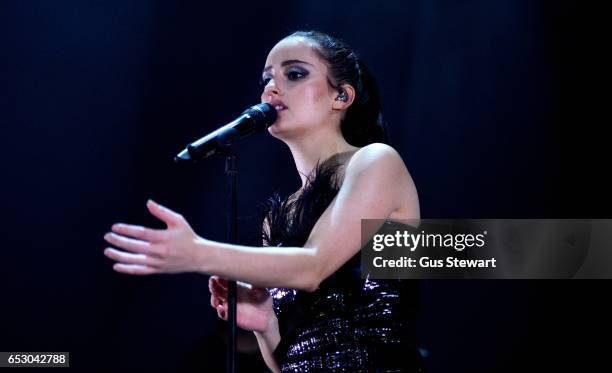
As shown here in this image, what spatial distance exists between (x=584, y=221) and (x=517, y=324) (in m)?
0.54

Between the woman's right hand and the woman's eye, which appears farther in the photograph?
the woman's eye

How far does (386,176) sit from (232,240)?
1.46 ft

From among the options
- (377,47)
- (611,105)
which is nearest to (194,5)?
(377,47)

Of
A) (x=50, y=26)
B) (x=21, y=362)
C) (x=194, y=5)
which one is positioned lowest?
(x=21, y=362)

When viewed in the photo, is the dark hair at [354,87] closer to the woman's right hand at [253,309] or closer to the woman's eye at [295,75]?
the woman's eye at [295,75]

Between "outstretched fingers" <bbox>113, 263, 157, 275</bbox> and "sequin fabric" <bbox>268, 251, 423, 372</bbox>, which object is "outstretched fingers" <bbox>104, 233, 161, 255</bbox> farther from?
"sequin fabric" <bbox>268, 251, 423, 372</bbox>

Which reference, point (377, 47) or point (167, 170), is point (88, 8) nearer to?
point (167, 170)

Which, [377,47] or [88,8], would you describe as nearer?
[88,8]

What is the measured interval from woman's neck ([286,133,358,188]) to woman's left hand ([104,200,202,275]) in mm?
906

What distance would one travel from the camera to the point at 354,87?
225 centimetres

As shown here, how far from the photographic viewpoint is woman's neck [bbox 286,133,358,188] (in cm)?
213

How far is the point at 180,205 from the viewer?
3131 millimetres

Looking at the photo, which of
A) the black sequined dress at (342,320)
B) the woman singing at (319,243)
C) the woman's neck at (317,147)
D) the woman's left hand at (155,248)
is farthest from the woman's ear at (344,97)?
the woman's left hand at (155,248)

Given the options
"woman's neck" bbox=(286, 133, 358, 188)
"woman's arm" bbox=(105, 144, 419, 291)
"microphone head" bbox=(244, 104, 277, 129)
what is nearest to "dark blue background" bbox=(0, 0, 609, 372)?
"woman's neck" bbox=(286, 133, 358, 188)
